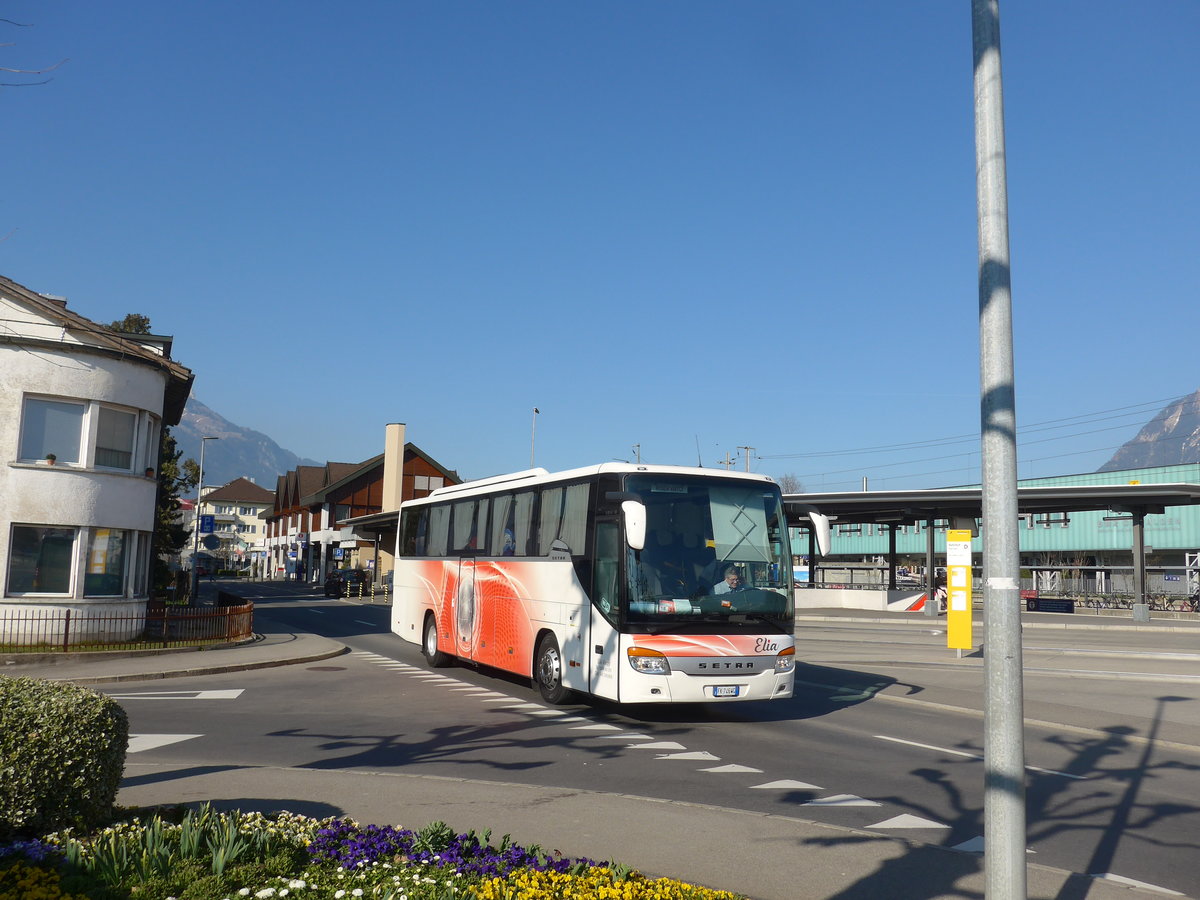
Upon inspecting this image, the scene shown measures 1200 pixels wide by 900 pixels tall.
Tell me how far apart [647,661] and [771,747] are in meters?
1.82

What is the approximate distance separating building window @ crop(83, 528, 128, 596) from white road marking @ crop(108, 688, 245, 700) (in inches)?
287

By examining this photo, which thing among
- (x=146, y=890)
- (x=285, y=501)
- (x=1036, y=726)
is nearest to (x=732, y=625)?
(x=1036, y=726)

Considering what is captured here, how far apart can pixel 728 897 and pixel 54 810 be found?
154 inches

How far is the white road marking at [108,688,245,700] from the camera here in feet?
52.5

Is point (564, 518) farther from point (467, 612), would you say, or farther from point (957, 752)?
point (957, 752)

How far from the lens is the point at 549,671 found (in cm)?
1510

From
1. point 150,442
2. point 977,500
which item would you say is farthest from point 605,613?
point 977,500

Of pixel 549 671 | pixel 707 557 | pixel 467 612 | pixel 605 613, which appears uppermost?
pixel 707 557

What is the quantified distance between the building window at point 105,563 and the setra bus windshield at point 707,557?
15.0 m

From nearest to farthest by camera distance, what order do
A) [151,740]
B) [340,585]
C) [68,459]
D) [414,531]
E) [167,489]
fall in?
1. [151,740]
2. [414,531]
3. [68,459]
4. [167,489]
5. [340,585]

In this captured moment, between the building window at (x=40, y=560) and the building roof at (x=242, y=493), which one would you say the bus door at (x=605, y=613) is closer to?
the building window at (x=40, y=560)

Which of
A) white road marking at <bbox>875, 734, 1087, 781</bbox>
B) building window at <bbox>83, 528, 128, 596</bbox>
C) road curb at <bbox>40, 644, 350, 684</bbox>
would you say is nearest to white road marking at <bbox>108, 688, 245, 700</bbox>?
road curb at <bbox>40, 644, 350, 684</bbox>

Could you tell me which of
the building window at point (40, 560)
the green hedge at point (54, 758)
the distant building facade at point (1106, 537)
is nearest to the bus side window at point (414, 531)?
the building window at point (40, 560)

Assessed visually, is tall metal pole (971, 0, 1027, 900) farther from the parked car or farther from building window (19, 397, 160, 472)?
the parked car
